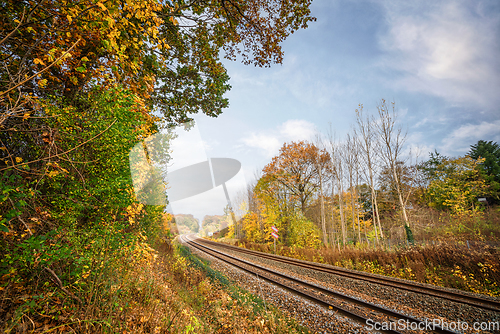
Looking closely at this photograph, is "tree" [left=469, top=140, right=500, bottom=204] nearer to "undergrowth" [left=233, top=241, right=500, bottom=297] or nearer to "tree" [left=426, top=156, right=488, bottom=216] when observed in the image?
"tree" [left=426, top=156, right=488, bottom=216]

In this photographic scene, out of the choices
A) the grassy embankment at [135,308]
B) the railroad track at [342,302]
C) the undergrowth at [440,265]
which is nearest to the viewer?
the grassy embankment at [135,308]

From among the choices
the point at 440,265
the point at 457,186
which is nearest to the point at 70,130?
the point at 440,265

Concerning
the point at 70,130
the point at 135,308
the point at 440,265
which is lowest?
the point at 440,265

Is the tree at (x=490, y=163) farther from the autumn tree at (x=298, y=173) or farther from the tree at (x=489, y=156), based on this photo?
the autumn tree at (x=298, y=173)

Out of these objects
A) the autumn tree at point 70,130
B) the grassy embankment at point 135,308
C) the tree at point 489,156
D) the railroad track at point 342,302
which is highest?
the tree at point 489,156

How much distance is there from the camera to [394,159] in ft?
42.6

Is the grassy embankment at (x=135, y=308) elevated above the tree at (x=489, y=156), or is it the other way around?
the tree at (x=489, y=156)

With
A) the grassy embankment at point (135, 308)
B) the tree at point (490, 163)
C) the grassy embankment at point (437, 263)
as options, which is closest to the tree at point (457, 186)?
the tree at point (490, 163)

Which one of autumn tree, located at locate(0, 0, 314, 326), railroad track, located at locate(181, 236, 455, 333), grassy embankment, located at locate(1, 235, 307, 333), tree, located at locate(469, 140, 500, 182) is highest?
tree, located at locate(469, 140, 500, 182)

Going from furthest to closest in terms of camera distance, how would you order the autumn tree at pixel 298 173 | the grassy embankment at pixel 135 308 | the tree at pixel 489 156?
the tree at pixel 489 156 < the autumn tree at pixel 298 173 < the grassy embankment at pixel 135 308

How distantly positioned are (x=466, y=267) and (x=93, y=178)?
1302cm

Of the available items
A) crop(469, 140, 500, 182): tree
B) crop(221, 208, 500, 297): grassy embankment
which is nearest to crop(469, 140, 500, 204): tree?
crop(469, 140, 500, 182): tree

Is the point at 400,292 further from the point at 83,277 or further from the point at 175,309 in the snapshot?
the point at 83,277

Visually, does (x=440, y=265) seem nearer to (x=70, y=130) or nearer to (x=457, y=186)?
(x=70, y=130)
